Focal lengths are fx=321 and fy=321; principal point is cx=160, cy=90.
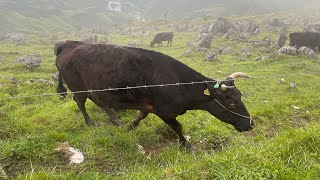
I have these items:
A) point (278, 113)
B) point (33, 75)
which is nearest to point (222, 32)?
point (33, 75)

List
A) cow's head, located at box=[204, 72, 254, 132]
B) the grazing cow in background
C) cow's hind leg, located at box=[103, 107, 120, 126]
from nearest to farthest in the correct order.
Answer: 1. the grazing cow in background
2. cow's head, located at box=[204, 72, 254, 132]
3. cow's hind leg, located at box=[103, 107, 120, 126]

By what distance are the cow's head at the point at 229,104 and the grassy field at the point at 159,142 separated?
0.56m

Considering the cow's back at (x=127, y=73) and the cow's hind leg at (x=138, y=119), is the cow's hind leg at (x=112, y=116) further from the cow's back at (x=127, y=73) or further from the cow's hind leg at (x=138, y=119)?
the cow's back at (x=127, y=73)

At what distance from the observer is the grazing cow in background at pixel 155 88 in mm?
7777

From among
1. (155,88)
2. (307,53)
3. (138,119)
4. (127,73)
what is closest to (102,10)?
(307,53)

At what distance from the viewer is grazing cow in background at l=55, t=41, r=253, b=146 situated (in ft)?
25.5

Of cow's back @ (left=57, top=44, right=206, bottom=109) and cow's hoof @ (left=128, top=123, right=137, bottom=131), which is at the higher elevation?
→ cow's back @ (left=57, top=44, right=206, bottom=109)

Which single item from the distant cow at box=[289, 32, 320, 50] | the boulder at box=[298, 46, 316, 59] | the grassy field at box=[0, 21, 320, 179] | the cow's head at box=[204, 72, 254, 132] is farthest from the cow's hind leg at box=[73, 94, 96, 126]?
the distant cow at box=[289, 32, 320, 50]

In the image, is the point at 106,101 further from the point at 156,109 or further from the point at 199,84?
the point at 199,84

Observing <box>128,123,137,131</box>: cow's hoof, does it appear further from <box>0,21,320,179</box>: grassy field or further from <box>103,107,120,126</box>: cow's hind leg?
<box>103,107,120,126</box>: cow's hind leg

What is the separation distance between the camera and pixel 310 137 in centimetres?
591

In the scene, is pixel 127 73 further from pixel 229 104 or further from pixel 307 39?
pixel 307 39

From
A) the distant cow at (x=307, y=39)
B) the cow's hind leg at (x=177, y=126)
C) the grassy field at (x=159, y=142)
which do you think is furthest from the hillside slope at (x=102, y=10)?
the cow's hind leg at (x=177, y=126)

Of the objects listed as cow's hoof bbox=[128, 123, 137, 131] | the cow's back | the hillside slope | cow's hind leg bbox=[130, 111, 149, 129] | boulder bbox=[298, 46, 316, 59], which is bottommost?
the hillside slope
